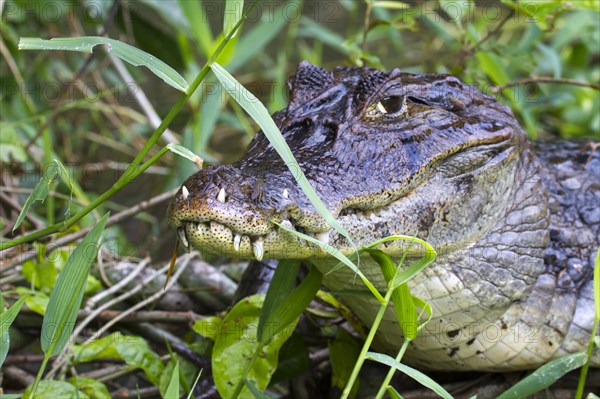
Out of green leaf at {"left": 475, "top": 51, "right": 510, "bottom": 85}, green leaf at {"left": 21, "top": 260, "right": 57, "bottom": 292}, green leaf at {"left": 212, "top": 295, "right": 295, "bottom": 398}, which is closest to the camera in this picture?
green leaf at {"left": 212, "top": 295, "right": 295, "bottom": 398}

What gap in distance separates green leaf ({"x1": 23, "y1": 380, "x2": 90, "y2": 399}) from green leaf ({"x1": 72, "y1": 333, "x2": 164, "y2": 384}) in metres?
0.17

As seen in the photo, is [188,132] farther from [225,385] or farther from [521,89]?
[225,385]

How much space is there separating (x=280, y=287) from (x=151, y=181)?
2856mm

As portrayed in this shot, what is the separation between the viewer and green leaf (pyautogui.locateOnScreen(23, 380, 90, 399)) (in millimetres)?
2111

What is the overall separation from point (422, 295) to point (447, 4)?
1.29 meters

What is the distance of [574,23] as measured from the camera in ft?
14.1

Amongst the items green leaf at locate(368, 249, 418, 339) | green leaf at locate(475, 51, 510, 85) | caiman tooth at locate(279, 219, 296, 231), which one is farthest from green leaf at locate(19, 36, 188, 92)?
green leaf at locate(475, 51, 510, 85)

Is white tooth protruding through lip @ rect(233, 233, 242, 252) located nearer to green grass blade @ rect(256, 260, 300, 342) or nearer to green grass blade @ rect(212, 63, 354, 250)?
green grass blade @ rect(212, 63, 354, 250)

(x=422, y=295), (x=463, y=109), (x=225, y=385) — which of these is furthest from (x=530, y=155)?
(x=225, y=385)

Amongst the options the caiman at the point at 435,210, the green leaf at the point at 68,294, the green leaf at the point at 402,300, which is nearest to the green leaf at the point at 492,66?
the caiman at the point at 435,210

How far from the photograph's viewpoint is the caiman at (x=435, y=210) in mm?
1828

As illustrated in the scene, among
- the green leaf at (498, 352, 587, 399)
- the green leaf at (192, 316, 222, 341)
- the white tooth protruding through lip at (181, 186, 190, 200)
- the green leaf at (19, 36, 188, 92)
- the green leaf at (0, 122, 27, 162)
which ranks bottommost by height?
the green leaf at (192, 316, 222, 341)

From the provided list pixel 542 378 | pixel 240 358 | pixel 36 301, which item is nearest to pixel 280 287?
pixel 240 358

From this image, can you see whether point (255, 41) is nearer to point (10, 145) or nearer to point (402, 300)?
point (10, 145)
